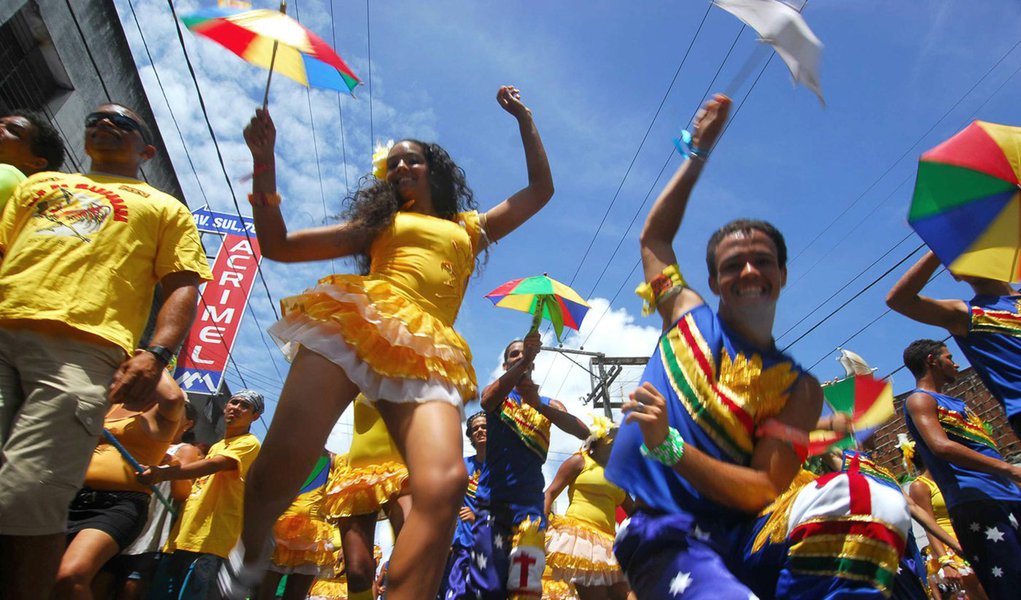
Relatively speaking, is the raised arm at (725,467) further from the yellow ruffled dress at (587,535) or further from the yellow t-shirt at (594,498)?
the yellow t-shirt at (594,498)

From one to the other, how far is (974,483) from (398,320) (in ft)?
9.61

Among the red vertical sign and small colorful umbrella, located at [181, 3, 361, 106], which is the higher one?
the red vertical sign

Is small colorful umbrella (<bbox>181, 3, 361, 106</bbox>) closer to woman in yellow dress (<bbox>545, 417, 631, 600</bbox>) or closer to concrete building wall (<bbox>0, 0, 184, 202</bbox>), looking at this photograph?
woman in yellow dress (<bbox>545, 417, 631, 600</bbox>)

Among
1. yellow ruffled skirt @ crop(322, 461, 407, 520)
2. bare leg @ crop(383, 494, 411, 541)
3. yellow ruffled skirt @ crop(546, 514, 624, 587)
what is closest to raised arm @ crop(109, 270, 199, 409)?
yellow ruffled skirt @ crop(322, 461, 407, 520)

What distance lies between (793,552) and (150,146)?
10.2 ft

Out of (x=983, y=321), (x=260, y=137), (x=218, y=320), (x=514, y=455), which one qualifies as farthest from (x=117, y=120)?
(x=218, y=320)

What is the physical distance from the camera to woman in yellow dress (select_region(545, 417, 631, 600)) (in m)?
5.28

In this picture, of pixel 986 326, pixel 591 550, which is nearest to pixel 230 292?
pixel 591 550

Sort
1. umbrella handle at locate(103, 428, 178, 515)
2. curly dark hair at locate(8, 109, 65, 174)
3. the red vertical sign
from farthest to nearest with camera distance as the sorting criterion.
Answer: the red vertical sign → umbrella handle at locate(103, 428, 178, 515) → curly dark hair at locate(8, 109, 65, 174)

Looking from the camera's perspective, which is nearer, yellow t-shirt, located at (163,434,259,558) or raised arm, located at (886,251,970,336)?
raised arm, located at (886,251,970,336)

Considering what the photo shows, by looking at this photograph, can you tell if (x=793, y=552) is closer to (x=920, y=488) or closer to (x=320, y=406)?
(x=320, y=406)

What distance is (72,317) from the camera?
234 centimetres

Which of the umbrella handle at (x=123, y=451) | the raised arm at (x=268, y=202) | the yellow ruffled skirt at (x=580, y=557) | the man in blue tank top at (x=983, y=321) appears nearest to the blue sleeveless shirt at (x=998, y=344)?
the man in blue tank top at (x=983, y=321)

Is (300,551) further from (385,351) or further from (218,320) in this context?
(218,320)
